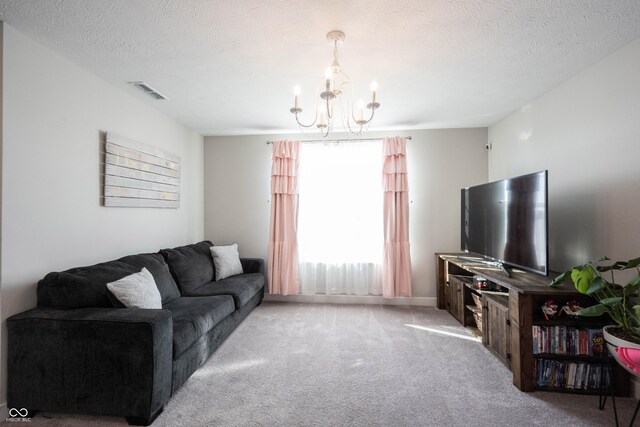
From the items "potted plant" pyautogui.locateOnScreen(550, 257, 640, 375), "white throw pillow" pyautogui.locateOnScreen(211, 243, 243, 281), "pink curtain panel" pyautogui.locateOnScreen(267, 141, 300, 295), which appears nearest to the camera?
"potted plant" pyautogui.locateOnScreen(550, 257, 640, 375)

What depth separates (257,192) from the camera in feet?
13.9

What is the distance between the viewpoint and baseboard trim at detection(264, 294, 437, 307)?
12.9 feet

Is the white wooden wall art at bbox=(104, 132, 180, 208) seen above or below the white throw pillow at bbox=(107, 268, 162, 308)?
above

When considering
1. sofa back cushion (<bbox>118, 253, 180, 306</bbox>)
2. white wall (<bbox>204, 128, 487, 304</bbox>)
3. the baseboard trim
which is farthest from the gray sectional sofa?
white wall (<bbox>204, 128, 487, 304</bbox>)

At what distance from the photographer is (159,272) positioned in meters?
2.66

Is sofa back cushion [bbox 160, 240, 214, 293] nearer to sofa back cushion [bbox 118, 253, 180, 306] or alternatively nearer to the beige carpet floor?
sofa back cushion [bbox 118, 253, 180, 306]

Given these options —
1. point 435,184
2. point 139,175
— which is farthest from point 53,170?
point 435,184

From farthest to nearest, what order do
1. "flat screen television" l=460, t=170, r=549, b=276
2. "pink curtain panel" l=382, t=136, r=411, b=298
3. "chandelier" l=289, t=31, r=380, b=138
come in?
"pink curtain panel" l=382, t=136, r=411, b=298, "flat screen television" l=460, t=170, r=549, b=276, "chandelier" l=289, t=31, r=380, b=138

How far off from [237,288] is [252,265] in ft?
2.65

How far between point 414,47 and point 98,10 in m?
1.98

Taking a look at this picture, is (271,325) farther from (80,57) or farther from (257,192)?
(80,57)

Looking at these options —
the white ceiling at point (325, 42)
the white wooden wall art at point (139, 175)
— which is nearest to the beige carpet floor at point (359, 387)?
the white wooden wall art at point (139, 175)

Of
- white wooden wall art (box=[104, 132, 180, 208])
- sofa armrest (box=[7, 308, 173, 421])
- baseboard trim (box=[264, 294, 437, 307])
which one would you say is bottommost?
baseboard trim (box=[264, 294, 437, 307])

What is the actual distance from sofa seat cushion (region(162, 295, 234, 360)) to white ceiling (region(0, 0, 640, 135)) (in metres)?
1.98
